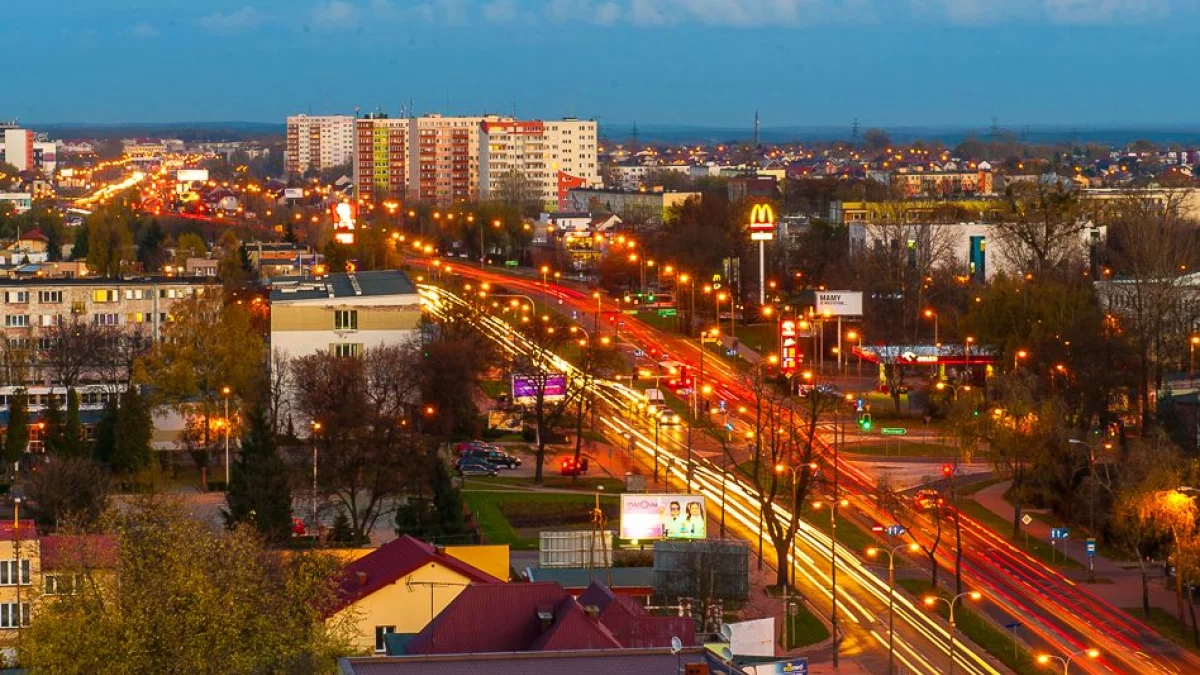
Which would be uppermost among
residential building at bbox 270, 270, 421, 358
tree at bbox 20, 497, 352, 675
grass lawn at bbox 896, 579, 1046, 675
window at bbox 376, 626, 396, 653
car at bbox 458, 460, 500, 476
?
residential building at bbox 270, 270, 421, 358

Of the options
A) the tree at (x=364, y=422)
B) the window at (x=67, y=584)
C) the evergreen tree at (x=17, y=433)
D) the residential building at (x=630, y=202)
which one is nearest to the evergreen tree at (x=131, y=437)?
the evergreen tree at (x=17, y=433)

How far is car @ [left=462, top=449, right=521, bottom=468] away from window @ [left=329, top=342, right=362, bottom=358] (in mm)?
9584

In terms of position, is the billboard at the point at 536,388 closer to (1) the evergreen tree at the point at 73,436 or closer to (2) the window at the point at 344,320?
(2) the window at the point at 344,320

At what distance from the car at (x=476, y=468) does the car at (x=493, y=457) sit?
17 centimetres

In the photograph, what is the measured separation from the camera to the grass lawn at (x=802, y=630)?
120 ft

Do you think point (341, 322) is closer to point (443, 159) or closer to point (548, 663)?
point (548, 663)

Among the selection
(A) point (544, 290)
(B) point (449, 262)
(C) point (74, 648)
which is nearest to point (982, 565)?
(C) point (74, 648)

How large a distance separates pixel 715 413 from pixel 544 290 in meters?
31.9

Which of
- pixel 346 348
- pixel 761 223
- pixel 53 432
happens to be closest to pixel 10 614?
pixel 53 432

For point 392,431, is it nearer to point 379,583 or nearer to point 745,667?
point 379,583

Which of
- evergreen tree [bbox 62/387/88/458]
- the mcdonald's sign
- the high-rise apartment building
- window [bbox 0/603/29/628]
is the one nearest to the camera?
window [bbox 0/603/29/628]

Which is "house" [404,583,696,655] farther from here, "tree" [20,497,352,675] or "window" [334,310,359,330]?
"window" [334,310,359,330]

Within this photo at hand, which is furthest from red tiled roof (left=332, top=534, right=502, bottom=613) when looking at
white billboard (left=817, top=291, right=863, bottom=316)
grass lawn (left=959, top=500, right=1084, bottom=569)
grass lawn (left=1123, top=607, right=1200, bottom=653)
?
white billboard (left=817, top=291, right=863, bottom=316)

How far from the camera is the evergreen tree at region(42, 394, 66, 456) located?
52.0m
